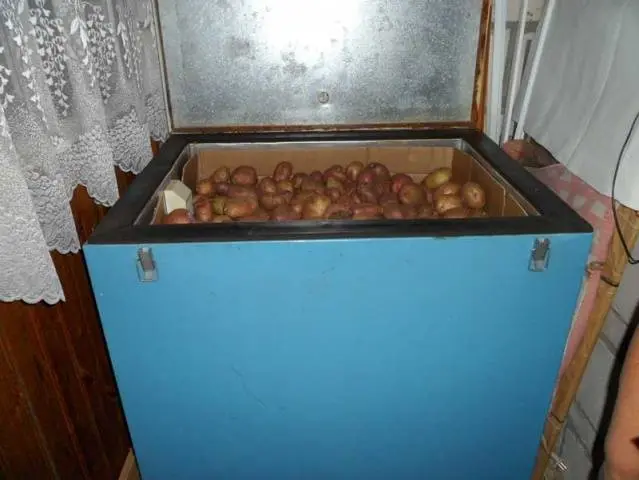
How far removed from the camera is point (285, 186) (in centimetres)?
113

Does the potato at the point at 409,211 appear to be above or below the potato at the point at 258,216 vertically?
above

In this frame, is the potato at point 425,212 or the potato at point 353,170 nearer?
the potato at point 425,212

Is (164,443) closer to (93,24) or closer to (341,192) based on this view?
(341,192)

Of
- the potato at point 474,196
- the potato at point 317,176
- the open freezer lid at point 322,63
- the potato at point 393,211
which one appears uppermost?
the open freezer lid at point 322,63

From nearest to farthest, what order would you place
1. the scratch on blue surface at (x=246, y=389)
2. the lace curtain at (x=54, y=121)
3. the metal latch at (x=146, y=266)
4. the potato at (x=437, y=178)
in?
the lace curtain at (x=54, y=121)
the metal latch at (x=146, y=266)
the scratch on blue surface at (x=246, y=389)
the potato at (x=437, y=178)

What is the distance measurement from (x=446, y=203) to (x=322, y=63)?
458 mm

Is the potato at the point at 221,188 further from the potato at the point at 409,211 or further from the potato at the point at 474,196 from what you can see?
the potato at the point at 474,196

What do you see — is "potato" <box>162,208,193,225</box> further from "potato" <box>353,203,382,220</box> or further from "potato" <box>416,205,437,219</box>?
"potato" <box>416,205,437,219</box>

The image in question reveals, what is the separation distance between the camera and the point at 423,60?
1206 mm

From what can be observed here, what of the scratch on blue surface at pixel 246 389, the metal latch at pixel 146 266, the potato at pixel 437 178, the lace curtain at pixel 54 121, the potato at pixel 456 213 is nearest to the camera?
the lace curtain at pixel 54 121

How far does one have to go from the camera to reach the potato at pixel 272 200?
107cm

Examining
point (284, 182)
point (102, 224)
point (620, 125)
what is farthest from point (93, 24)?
point (620, 125)

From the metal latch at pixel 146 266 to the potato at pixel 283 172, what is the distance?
19.1 inches

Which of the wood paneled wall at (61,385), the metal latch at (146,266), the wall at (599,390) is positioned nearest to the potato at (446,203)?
the wall at (599,390)
